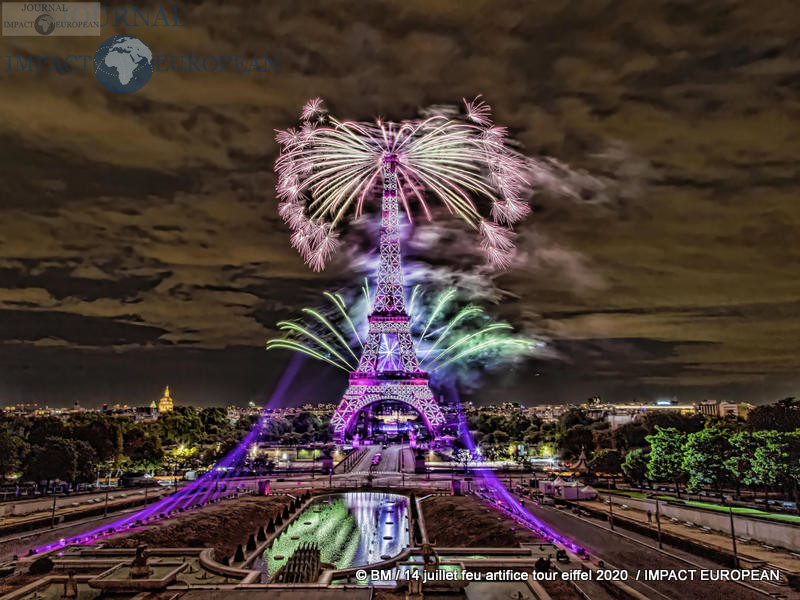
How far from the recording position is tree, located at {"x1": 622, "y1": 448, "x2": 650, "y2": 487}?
62656 mm

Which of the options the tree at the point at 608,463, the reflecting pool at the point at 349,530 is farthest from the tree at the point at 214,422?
the tree at the point at 608,463

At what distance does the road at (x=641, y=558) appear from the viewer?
27484mm

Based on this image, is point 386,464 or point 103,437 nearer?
point 103,437

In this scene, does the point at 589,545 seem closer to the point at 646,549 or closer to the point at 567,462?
the point at 646,549

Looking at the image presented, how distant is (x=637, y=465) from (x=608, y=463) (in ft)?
26.1

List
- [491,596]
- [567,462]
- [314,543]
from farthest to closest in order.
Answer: [567,462], [314,543], [491,596]

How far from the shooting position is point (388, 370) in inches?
4328

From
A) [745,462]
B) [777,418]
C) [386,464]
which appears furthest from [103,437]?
[777,418]

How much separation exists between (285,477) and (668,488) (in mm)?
48527

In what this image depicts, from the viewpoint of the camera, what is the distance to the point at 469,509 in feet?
163

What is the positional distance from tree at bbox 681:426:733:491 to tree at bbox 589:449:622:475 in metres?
16.2

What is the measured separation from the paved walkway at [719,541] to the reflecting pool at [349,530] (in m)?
19.3

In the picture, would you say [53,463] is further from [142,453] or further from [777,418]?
[777,418]

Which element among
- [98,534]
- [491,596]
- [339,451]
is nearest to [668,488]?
[491,596]
